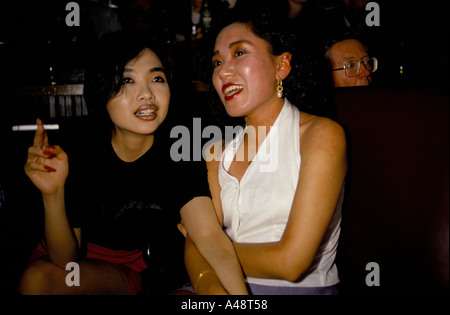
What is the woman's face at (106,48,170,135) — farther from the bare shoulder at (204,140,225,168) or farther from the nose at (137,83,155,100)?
the bare shoulder at (204,140,225,168)

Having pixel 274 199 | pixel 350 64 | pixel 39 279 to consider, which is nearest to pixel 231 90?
pixel 274 199

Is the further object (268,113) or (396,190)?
(268,113)

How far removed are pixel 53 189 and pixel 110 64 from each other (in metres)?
0.69

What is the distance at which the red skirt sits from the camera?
1.69 meters

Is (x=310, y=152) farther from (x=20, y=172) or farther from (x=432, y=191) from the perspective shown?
(x=20, y=172)

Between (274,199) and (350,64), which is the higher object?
(350,64)

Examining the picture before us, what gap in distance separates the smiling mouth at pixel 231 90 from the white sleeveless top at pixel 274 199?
22 centimetres

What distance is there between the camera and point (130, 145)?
1.80 m

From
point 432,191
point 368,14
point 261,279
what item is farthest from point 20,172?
point 368,14

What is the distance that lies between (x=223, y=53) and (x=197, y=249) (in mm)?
938

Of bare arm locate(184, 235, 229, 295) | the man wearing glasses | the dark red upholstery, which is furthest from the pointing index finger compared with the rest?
the man wearing glasses

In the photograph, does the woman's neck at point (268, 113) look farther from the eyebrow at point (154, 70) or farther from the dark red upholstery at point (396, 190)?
the eyebrow at point (154, 70)

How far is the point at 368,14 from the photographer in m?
2.29

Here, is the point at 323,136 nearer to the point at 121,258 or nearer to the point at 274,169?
the point at 274,169
